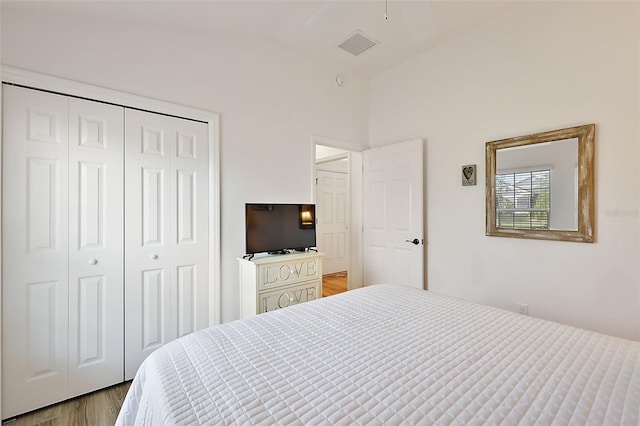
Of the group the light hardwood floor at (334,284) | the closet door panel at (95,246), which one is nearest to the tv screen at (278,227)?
the closet door panel at (95,246)

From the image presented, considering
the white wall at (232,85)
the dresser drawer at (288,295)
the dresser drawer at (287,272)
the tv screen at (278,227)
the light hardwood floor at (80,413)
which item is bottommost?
the light hardwood floor at (80,413)

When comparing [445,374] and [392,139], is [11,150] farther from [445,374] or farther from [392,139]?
[392,139]

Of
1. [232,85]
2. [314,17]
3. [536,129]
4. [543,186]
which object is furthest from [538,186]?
[232,85]

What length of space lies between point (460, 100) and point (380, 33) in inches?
41.0

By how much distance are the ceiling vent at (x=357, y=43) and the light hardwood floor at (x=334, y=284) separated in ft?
10.5

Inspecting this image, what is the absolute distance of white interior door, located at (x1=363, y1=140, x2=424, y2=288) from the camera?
3184 millimetres

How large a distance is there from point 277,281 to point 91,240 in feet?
4.55

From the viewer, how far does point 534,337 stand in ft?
3.99

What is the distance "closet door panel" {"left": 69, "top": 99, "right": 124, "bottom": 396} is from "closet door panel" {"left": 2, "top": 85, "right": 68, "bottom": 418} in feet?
0.15

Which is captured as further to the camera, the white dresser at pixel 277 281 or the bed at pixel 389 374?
the white dresser at pixel 277 281

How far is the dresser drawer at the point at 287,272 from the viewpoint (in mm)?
2461

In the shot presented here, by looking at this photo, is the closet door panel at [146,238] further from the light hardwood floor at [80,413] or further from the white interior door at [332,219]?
the white interior door at [332,219]

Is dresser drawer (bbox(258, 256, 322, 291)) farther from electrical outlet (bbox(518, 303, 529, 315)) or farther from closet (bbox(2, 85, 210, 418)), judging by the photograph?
electrical outlet (bbox(518, 303, 529, 315))

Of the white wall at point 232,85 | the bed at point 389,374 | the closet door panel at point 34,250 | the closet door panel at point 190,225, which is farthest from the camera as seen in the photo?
the closet door panel at point 190,225
